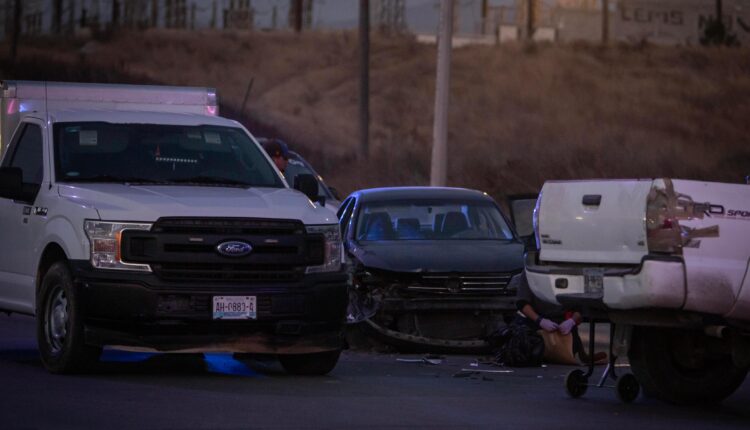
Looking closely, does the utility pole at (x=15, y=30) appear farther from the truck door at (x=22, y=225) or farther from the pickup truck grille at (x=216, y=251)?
the pickup truck grille at (x=216, y=251)

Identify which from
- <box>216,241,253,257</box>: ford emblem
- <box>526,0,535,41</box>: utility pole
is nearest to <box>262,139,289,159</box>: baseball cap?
<box>216,241,253,257</box>: ford emblem

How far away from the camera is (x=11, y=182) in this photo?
488 inches

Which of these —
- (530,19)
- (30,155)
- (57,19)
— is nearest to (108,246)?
(30,155)

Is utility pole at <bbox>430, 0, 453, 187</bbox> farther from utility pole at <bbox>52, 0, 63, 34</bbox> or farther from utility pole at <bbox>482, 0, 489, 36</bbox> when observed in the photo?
utility pole at <bbox>52, 0, 63, 34</bbox>

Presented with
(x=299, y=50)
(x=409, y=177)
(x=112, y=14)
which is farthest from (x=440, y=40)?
(x=112, y=14)

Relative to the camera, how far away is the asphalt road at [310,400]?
9.71 m

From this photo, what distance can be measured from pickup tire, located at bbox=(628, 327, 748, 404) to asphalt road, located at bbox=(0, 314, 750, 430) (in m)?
0.14

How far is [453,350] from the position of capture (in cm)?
1484

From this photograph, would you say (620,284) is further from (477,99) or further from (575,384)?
(477,99)

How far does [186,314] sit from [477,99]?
2176 inches

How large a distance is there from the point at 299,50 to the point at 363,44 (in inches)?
1425

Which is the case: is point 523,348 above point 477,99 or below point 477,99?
above

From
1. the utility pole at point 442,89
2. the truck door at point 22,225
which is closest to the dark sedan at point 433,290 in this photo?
the truck door at point 22,225

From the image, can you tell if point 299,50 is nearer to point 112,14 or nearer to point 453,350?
point 112,14
